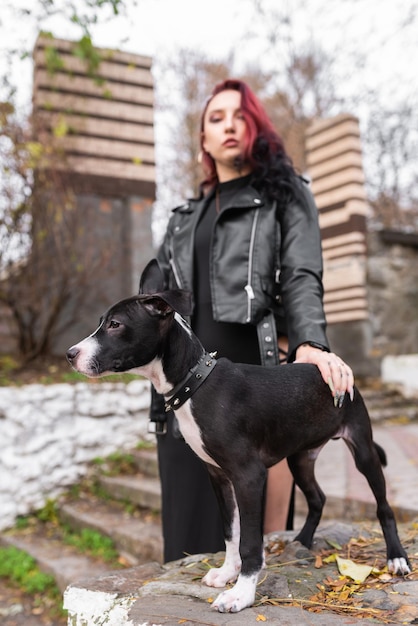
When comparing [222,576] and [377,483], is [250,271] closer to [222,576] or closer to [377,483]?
[377,483]

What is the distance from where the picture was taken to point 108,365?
6.15ft

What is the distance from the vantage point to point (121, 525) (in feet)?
16.5

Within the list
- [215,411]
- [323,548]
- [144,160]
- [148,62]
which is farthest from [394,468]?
[148,62]

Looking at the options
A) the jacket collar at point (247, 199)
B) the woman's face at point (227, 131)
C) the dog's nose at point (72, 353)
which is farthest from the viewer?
the woman's face at point (227, 131)

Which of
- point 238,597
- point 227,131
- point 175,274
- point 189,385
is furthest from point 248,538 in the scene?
point 227,131

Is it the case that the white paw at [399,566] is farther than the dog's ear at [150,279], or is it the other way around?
the dog's ear at [150,279]

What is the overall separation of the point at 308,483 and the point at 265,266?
93cm

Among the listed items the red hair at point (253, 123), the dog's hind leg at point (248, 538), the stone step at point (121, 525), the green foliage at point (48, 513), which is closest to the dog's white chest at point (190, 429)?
the dog's hind leg at point (248, 538)

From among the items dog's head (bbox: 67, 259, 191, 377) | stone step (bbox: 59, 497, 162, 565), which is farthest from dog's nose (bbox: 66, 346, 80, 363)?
stone step (bbox: 59, 497, 162, 565)

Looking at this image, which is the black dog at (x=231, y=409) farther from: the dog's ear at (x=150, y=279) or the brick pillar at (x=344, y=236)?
the brick pillar at (x=344, y=236)

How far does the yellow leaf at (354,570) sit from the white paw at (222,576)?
15.3 inches

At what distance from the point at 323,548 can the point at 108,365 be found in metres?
1.29

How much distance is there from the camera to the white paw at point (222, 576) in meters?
2.12

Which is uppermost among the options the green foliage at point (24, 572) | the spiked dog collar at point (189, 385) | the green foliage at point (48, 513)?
the spiked dog collar at point (189, 385)
